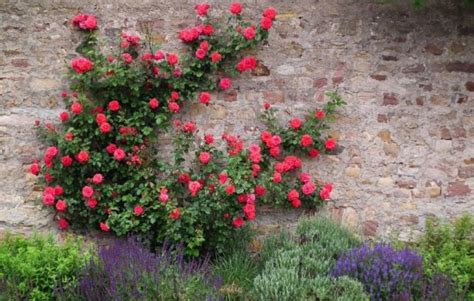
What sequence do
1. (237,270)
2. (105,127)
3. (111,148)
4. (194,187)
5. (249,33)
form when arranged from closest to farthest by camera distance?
(237,270)
(194,187)
(105,127)
(111,148)
(249,33)

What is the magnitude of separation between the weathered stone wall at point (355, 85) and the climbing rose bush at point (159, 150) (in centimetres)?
15

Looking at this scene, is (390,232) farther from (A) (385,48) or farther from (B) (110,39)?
(B) (110,39)

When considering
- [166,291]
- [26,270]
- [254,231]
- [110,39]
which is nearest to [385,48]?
[254,231]

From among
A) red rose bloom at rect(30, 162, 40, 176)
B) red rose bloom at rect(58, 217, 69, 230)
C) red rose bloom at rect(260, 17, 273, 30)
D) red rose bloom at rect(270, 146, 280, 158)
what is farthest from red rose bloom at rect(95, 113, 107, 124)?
red rose bloom at rect(260, 17, 273, 30)

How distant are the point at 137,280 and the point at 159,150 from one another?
1903 millimetres

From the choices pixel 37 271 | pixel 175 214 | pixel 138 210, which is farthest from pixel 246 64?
pixel 37 271

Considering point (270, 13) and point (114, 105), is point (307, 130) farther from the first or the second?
point (114, 105)

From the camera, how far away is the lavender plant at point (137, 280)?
389 centimetres

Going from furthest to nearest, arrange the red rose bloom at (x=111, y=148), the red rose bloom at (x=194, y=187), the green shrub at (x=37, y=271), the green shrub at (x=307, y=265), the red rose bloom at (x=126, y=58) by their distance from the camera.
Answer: the red rose bloom at (x=126, y=58) → the red rose bloom at (x=111, y=148) → the red rose bloom at (x=194, y=187) → the green shrub at (x=37, y=271) → the green shrub at (x=307, y=265)

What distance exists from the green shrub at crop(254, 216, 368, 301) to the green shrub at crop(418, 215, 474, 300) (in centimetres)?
65

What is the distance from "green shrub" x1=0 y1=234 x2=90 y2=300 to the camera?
422 cm

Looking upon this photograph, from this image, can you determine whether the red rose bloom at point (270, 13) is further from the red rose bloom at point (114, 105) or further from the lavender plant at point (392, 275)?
the lavender plant at point (392, 275)

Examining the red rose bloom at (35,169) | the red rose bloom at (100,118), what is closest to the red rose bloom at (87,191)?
Answer: the red rose bloom at (35,169)

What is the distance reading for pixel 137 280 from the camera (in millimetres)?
3984
